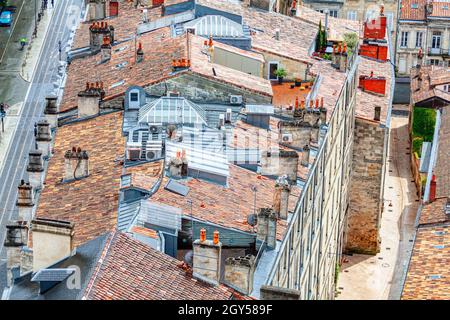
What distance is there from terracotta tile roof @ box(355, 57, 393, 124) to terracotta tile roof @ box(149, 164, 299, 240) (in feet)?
117

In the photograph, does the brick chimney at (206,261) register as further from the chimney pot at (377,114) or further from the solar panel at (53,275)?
the chimney pot at (377,114)

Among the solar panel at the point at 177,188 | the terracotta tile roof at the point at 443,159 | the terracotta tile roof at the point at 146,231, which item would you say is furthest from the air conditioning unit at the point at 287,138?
the terracotta tile roof at the point at 146,231

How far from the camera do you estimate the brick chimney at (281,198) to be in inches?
3263

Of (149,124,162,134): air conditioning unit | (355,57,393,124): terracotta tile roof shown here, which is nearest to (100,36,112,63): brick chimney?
(149,124,162,134): air conditioning unit

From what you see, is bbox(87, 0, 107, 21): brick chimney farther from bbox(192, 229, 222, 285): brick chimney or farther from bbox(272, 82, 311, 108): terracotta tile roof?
bbox(192, 229, 222, 285): brick chimney

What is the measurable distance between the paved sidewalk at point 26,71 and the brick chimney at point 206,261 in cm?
7466

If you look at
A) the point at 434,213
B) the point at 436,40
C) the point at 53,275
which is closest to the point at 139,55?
the point at 434,213

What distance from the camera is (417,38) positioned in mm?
170750

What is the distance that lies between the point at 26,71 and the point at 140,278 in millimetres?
107210

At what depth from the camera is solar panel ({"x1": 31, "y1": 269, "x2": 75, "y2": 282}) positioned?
68312 mm

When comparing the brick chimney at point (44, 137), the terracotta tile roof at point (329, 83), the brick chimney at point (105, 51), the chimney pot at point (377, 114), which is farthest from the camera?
the chimney pot at point (377, 114)
